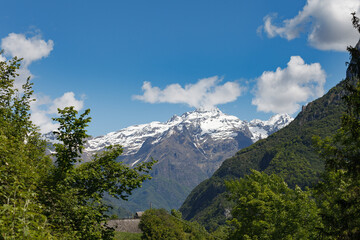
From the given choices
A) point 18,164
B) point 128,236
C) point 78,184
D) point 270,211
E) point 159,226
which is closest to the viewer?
point 18,164

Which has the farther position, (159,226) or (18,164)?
(159,226)

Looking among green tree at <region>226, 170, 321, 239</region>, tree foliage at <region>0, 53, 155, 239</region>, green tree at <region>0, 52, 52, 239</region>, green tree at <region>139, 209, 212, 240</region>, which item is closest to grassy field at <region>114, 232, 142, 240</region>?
green tree at <region>139, 209, 212, 240</region>

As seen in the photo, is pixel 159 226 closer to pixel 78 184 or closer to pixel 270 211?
pixel 270 211

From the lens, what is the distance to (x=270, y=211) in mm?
29938

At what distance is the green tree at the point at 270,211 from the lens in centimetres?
2836

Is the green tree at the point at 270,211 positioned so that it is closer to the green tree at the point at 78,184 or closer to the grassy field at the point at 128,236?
the green tree at the point at 78,184

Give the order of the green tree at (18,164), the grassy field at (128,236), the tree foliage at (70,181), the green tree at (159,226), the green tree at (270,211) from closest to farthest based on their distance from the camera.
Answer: the green tree at (18,164), the tree foliage at (70,181), the green tree at (270,211), the green tree at (159,226), the grassy field at (128,236)

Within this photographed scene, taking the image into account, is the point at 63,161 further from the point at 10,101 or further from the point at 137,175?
the point at 10,101

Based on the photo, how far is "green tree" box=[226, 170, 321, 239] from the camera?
28359mm

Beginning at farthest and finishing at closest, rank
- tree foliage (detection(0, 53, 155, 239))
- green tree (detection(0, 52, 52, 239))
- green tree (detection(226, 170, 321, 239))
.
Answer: green tree (detection(226, 170, 321, 239)), tree foliage (detection(0, 53, 155, 239)), green tree (detection(0, 52, 52, 239))

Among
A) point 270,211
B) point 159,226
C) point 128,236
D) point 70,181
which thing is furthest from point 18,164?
point 128,236

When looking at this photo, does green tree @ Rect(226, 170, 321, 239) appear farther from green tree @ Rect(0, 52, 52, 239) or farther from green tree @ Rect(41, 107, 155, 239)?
green tree @ Rect(0, 52, 52, 239)

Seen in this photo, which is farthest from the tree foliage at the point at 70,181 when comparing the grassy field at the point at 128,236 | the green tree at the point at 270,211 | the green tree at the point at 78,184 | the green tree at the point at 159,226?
the grassy field at the point at 128,236

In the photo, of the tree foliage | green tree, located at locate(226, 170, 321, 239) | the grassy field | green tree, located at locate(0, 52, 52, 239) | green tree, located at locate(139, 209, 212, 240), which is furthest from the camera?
the grassy field
